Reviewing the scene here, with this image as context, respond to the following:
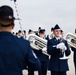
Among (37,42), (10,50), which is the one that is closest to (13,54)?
(10,50)

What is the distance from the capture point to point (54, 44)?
24.9ft

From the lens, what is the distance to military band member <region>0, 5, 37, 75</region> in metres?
3.19

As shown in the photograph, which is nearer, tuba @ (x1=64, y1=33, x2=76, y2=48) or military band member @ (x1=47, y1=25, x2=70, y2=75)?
military band member @ (x1=47, y1=25, x2=70, y2=75)

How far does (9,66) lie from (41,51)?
23.0 feet

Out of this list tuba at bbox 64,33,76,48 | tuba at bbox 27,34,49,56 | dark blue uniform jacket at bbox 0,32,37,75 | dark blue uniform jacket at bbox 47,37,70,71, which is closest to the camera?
dark blue uniform jacket at bbox 0,32,37,75

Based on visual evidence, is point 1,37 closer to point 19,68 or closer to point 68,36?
point 19,68

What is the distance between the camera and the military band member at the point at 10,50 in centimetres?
319

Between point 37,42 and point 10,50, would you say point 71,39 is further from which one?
point 10,50

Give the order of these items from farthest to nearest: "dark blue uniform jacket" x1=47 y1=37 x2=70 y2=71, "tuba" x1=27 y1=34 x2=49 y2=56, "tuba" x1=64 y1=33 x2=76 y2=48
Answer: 1. "tuba" x1=64 y1=33 x2=76 y2=48
2. "tuba" x1=27 y1=34 x2=49 y2=56
3. "dark blue uniform jacket" x1=47 y1=37 x2=70 y2=71

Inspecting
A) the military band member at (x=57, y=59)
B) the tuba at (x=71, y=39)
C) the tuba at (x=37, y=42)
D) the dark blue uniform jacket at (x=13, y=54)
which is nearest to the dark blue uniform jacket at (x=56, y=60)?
the military band member at (x=57, y=59)

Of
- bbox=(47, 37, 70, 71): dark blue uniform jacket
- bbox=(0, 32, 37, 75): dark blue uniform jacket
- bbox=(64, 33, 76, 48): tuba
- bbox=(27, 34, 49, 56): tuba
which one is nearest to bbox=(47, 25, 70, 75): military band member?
bbox=(47, 37, 70, 71): dark blue uniform jacket

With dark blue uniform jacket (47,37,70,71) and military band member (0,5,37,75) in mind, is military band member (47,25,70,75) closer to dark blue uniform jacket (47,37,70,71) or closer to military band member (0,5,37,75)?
dark blue uniform jacket (47,37,70,71)

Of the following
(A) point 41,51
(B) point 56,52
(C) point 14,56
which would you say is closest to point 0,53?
(C) point 14,56

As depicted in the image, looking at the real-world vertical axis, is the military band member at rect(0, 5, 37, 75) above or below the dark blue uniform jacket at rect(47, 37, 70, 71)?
above
